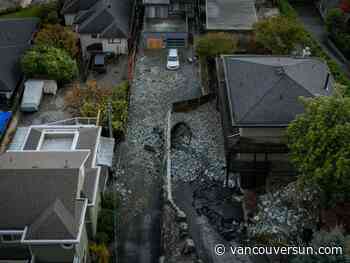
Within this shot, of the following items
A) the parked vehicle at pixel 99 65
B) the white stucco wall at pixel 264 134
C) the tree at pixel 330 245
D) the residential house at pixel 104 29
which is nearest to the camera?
the tree at pixel 330 245

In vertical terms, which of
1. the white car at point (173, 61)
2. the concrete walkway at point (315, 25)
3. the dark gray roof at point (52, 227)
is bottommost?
the concrete walkway at point (315, 25)

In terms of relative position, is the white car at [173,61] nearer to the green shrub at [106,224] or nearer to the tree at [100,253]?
the green shrub at [106,224]

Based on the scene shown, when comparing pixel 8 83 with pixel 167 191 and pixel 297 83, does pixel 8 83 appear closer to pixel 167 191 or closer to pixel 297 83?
pixel 167 191

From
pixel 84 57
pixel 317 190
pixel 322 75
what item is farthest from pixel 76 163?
pixel 84 57

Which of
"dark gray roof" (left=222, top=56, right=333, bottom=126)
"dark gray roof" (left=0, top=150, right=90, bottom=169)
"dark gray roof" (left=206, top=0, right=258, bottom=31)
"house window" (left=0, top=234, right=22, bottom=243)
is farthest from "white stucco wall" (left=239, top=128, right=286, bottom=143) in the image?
"dark gray roof" (left=206, top=0, right=258, bottom=31)

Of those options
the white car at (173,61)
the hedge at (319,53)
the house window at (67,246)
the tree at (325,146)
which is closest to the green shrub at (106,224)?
the house window at (67,246)

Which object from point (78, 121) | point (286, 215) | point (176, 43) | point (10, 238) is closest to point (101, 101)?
point (78, 121)
